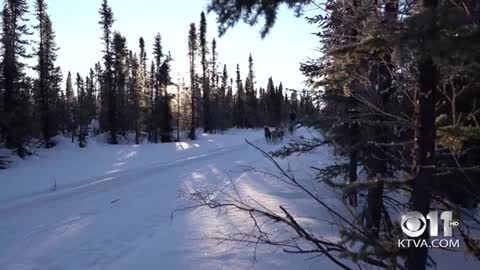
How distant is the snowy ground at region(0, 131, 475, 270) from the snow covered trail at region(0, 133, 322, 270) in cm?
2

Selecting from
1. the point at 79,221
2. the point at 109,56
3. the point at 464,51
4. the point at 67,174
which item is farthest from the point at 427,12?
the point at 109,56

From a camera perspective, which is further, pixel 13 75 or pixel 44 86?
pixel 44 86

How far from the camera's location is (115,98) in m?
44.7

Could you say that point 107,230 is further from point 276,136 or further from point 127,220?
point 276,136

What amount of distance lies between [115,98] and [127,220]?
117 feet

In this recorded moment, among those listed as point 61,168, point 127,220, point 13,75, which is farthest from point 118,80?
point 127,220

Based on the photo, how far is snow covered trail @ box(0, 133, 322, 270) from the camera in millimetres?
7402

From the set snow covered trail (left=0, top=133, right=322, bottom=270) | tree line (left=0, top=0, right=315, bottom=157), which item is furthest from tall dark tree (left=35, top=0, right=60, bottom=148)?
snow covered trail (left=0, top=133, right=322, bottom=270)

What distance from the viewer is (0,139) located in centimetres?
2756

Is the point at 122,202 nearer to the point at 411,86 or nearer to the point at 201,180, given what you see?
the point at 201,180

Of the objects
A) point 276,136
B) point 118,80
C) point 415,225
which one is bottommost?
point 276,136

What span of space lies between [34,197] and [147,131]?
41.5 m

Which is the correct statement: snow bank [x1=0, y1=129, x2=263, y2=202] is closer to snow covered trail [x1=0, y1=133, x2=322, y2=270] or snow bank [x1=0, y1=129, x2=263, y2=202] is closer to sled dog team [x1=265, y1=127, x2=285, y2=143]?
snow covered trail [x1=0, y1=133, x2=322, y2=270]

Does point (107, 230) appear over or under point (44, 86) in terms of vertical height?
under
